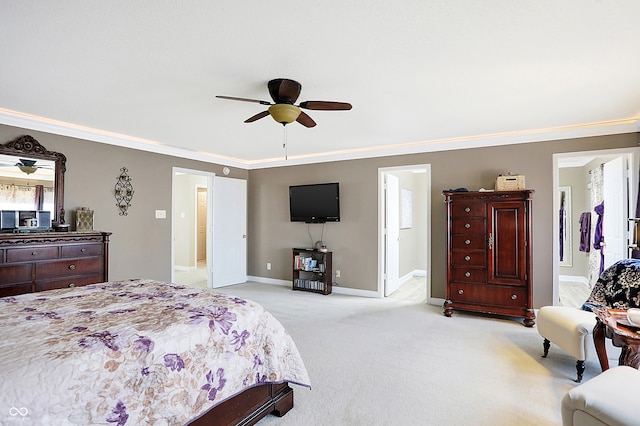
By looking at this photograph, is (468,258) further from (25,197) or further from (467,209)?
(25,197)

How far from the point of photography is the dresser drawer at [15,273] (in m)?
3.14

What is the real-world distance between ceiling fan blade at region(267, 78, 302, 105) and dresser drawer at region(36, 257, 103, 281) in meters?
2.92

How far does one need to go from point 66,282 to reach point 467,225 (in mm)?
4778

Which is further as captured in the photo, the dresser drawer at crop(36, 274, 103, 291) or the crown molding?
the crown molding

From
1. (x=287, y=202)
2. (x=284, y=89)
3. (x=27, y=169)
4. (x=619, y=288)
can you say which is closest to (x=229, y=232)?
(x=287, y=202)

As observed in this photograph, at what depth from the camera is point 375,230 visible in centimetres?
539

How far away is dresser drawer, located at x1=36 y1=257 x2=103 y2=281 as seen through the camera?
11.1 feet

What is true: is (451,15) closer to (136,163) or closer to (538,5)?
(538,5)

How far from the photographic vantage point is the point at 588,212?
607 centimetres

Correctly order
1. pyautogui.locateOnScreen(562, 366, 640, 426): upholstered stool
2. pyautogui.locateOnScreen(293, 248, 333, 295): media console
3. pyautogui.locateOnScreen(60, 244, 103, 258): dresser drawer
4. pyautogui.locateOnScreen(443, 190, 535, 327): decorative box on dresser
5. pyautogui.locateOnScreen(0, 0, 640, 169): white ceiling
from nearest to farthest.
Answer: pyautogui.locateOnScreen(562, 366, 640, 426): upholstered stool < pyautogui.locateOnScreen(0, 0, 640, 169): white ceiling < pyautogui.locateOnScreen(60, 244, 103, 258): dresser drawer < pyautogui.locateOnScreen(443, 190, 535, 327): decorative box on dresser < pyautogui.locateOnScreen(293, 248, 333, 295): media console

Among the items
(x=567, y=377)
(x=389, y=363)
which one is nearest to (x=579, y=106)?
(x=567, y=377)

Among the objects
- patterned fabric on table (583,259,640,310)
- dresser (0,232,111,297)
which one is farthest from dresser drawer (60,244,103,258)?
patterned fabric on table (583,259,640,310)

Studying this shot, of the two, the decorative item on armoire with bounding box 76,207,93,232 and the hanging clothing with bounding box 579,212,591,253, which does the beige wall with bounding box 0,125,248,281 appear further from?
the hanging clothing with bounding box 579,212,591,253

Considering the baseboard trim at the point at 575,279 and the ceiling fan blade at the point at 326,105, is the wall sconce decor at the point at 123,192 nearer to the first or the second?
the ceiling fan blade at the point at 326,105
